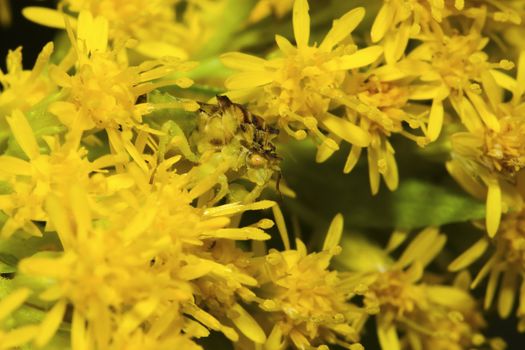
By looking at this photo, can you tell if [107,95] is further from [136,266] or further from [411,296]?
[411,296]

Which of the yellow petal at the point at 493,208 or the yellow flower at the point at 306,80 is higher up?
the yellow flower at the point at 306,80

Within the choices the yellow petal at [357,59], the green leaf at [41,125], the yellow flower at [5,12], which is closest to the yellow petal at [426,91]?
the yellow petal at [357,59]

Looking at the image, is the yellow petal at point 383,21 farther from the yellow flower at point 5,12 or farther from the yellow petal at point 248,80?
the yellow flower at point 5,12

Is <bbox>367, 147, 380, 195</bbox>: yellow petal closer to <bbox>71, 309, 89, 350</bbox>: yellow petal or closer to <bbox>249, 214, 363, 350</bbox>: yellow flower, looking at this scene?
<bbox>249, 214, 363, 350</bbox>: yellow flower

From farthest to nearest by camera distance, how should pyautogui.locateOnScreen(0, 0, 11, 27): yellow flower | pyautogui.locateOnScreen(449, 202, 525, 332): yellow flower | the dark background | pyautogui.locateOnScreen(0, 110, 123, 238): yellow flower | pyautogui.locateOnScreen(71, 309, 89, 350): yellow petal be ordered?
the dark background < pyautogui.locateOnScreen(0, 0, 11, 27): yellow flower < pyautogui.locateOnScreen(449, 202, 525, 332): yellow flower < pyautogui.locateOnScreen(0, 110, 123, 238): yellow flower < pyautogui.locateOnScreen(71, 309, 89, 350): yellow petal

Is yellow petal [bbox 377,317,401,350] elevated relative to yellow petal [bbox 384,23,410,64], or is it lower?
lower

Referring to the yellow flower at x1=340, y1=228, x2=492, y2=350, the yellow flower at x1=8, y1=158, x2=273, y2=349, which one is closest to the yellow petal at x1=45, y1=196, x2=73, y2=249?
the yellow flower at x1=8, y1=158, x2=273, y2=349

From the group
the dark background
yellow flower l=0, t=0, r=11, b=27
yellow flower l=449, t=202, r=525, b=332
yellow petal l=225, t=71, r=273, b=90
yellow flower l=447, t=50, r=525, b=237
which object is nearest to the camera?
yellow petal l=225, t=71, r=273, b=90
